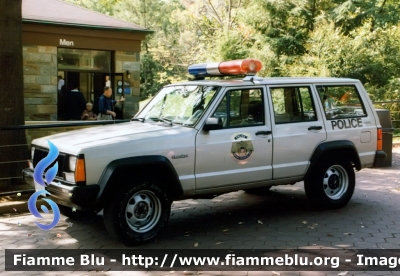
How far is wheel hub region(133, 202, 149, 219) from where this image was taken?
5.86 meters

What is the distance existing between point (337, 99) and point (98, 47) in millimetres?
11743

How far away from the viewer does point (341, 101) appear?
7.71 metres

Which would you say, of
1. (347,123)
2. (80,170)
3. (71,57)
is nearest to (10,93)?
(80,170)

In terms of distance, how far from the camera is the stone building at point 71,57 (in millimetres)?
16359

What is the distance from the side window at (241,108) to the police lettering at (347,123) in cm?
133

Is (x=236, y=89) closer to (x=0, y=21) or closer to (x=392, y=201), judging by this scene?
(x=392, y=201)

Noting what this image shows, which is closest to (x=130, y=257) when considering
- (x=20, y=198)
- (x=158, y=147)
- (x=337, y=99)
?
(x=158, y=147)

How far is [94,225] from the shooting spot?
6840 mm

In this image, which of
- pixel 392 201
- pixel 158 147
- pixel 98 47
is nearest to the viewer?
pixel 158 147

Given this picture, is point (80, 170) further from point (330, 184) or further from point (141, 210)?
point (330, 184)

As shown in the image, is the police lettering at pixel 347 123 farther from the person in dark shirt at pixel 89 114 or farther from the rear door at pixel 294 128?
the person in dark shirt at pixel 89 114

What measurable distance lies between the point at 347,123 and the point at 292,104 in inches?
40.0

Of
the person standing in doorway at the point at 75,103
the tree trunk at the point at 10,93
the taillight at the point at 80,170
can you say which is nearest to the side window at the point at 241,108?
the taillight at the point at 80,170

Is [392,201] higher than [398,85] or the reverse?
the reverse
